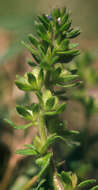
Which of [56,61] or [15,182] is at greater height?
[56,61]

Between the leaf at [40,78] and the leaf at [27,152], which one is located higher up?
the leaf at [40,78]

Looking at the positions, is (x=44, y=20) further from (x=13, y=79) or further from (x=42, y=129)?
(x=13, y=79)

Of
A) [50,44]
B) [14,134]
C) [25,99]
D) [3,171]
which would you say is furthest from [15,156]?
[50,44]

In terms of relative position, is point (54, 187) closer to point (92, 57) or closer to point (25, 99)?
point (25, 99)

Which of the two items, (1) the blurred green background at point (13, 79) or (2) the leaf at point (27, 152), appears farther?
(1) the blurred green background at point (13, 79)

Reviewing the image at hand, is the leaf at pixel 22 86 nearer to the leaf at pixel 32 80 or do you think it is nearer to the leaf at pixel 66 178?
the leaf at pixel 32 80

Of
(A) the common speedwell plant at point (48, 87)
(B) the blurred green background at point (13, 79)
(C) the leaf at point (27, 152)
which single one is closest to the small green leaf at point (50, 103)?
(A) the common speedwell plant at point (48, 87)
